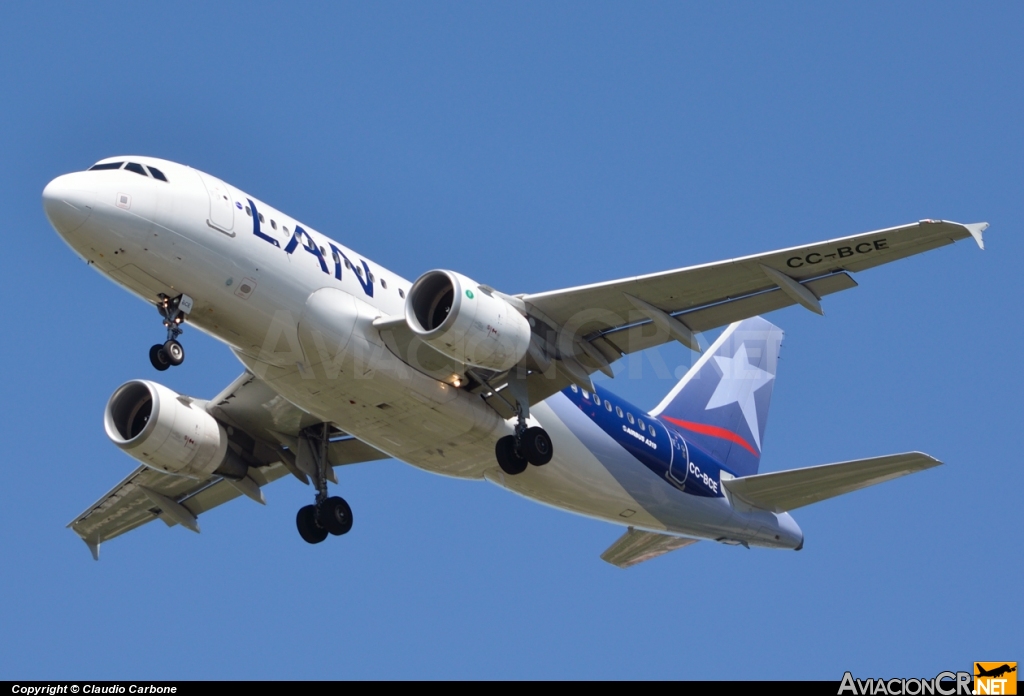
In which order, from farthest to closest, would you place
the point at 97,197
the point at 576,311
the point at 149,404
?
the point at 149,404, the point at 576,311, the point at 97,197

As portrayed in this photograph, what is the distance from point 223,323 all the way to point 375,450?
6699 millimetres

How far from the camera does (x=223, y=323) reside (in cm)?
2397

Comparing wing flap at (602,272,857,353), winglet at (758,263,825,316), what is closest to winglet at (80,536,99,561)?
wing flap at (602,272,857,353)

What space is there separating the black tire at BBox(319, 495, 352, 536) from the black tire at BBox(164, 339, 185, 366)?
21.0ft

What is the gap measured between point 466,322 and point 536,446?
3.44 meters

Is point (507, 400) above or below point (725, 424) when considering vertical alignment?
below

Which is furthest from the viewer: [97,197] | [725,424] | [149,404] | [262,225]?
[725,424]

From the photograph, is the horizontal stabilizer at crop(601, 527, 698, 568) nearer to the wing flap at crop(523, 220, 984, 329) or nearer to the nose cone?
the wing flap at crop(523, 220, 984, 329)

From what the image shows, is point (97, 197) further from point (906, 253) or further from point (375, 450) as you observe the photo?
point (906, 253)

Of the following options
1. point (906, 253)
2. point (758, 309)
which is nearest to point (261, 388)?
point (758, 309)

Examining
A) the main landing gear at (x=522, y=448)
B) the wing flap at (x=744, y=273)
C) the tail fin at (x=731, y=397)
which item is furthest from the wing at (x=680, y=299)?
the tail fin at (x=731, y=397)

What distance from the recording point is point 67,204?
22344 millimetres

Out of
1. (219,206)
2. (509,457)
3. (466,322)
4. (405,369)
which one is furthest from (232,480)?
(466,322)

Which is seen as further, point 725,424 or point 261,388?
point 725,424
